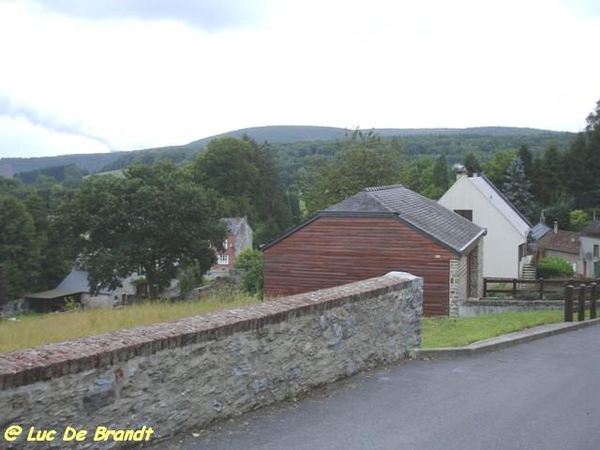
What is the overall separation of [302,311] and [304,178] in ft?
151

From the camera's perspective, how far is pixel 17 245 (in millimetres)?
54938

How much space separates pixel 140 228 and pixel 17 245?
20.2 metres

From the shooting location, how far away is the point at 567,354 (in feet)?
37.3

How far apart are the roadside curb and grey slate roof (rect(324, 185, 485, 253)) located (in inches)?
329

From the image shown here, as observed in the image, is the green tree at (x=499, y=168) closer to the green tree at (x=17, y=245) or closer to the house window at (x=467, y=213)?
the house window at (x=467, y=213)

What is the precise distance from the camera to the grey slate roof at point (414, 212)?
24.0 m

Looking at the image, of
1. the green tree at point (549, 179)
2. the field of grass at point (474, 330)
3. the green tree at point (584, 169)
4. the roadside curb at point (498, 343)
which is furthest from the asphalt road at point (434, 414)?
the green tree at point (549, 179)

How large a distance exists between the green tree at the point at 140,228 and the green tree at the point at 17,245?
1619 centimetres

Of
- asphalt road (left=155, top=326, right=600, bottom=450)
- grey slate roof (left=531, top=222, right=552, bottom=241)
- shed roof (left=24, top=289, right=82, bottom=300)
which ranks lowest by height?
shed roof (left=24, top=289, right=82, bottom=300)

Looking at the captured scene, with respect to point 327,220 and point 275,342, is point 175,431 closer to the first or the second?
point 275,342

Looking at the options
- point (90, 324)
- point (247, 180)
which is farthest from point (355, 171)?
point (90, 324)

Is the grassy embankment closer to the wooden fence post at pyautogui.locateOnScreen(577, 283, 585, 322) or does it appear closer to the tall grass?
the tall grass

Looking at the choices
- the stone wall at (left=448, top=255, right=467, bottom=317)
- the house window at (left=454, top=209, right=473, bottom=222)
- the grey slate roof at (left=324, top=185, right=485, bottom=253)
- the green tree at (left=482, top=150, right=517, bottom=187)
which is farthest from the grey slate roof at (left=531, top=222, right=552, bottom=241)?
the stone wall at (left=448, top=255, right=467, bottom=317)

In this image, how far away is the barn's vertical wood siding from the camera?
23.4 metres
